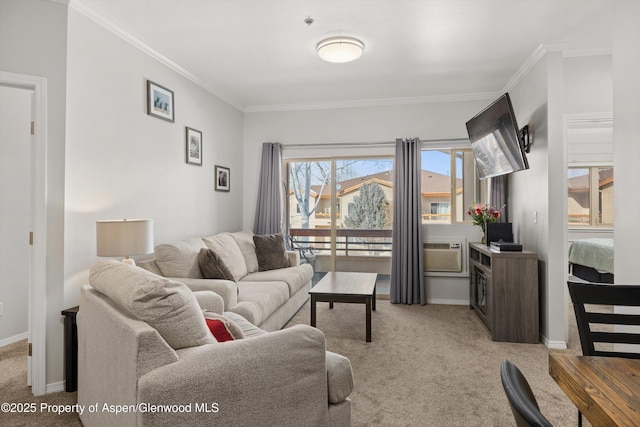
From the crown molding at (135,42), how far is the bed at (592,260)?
18.8 feet

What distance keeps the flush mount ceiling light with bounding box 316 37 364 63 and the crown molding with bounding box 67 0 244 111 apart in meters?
1.53

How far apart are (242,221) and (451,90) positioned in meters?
3.37

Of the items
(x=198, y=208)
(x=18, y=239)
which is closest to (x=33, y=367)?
(x=18, y=239)

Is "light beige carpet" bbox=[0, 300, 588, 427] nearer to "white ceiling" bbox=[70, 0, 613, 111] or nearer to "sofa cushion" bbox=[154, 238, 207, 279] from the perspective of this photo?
"sofa cushion" bbox=[154, 238, 207, 279]

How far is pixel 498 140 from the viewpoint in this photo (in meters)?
3.68

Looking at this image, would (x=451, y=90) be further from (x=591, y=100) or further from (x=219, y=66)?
(x=219, y=66)

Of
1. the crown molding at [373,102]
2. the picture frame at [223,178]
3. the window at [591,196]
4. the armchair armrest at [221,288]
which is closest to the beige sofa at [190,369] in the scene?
the armchair armrest at [221,288]

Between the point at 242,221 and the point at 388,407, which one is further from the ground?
the point at 242,221

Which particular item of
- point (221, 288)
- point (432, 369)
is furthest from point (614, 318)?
point (221, 288)

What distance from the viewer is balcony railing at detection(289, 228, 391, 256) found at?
5.21 m

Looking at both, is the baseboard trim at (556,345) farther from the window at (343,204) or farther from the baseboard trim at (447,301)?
the window at (343,204)

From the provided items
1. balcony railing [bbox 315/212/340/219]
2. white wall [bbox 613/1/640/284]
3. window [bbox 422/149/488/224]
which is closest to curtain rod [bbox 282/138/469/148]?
window [bbox 422/149/488/224]

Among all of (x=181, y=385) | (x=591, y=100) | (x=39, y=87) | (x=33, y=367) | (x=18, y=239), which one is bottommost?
(x=33, y=367)

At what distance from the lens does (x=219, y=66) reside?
3.85m
